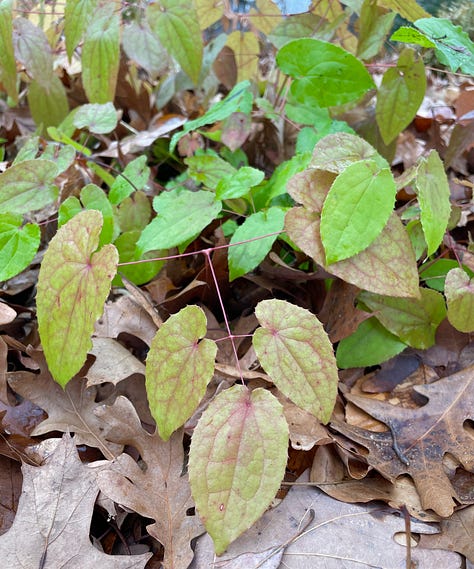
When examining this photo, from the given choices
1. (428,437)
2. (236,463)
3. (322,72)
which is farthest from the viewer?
(322,72)

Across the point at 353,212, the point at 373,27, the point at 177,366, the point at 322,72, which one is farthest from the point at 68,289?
the point at 373,27

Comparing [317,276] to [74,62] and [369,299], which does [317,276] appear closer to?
[369,299]

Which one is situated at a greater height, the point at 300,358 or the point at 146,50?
the point at 146,50

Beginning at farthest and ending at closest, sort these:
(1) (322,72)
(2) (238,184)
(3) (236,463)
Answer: (1) (322,72) < (2) (238,184) < (3) (236,463)

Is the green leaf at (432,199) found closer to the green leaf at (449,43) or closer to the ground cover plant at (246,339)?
the ground cover plant at (246,339)

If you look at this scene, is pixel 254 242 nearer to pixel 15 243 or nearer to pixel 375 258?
pixel 375 258

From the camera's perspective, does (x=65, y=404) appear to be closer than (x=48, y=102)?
Yes

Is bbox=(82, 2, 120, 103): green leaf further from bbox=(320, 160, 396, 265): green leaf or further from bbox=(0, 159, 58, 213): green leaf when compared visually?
bbox=(320, 160, 396, 265): green leaf

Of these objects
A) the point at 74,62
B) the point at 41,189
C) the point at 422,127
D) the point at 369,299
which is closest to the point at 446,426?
the point at 369,299
